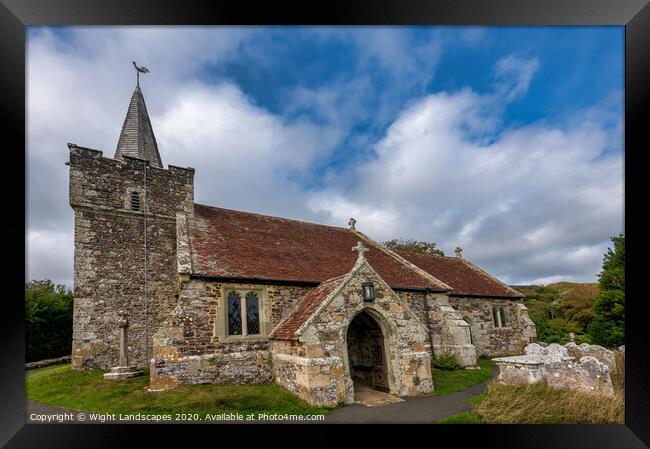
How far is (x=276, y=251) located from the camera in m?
12.9

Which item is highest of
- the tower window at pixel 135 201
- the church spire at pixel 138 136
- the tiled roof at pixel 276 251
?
the church spire at pixel 138 136

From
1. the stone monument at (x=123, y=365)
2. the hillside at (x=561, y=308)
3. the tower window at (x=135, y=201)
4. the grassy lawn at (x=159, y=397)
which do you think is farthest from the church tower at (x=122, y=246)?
the hillside at (x=561, y=308)

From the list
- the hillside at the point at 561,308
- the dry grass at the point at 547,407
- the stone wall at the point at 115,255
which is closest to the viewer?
the dry grass at the point at 547,407

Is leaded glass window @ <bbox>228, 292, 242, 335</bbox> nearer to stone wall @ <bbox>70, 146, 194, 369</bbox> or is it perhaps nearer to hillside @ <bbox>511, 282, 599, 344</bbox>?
stone wall @ <bbox>70, 146, 194, 369</bbox>

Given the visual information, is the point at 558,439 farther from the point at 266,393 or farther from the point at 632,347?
the point at 266,393

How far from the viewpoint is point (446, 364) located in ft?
41.9

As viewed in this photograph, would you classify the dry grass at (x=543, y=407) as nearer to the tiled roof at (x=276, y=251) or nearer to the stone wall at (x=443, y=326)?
the stone wall at (x=443, y=326)

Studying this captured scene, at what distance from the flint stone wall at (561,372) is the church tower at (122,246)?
1081cm

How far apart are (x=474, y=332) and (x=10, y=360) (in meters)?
16.1

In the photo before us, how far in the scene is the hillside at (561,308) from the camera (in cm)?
1463

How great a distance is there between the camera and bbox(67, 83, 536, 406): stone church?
29.8 feet

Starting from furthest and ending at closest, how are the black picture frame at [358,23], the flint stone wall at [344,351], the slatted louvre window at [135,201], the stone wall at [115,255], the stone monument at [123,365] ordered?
the slatted louvre window at [135,201]
the stone wall at [115,255]
the stone monument at [123,365]
the flint stone wall at [344,351]
the black picture frame at [358,23]

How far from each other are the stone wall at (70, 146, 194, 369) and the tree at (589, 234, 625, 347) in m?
14.6

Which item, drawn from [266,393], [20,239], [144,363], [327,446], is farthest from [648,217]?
[144,363]
